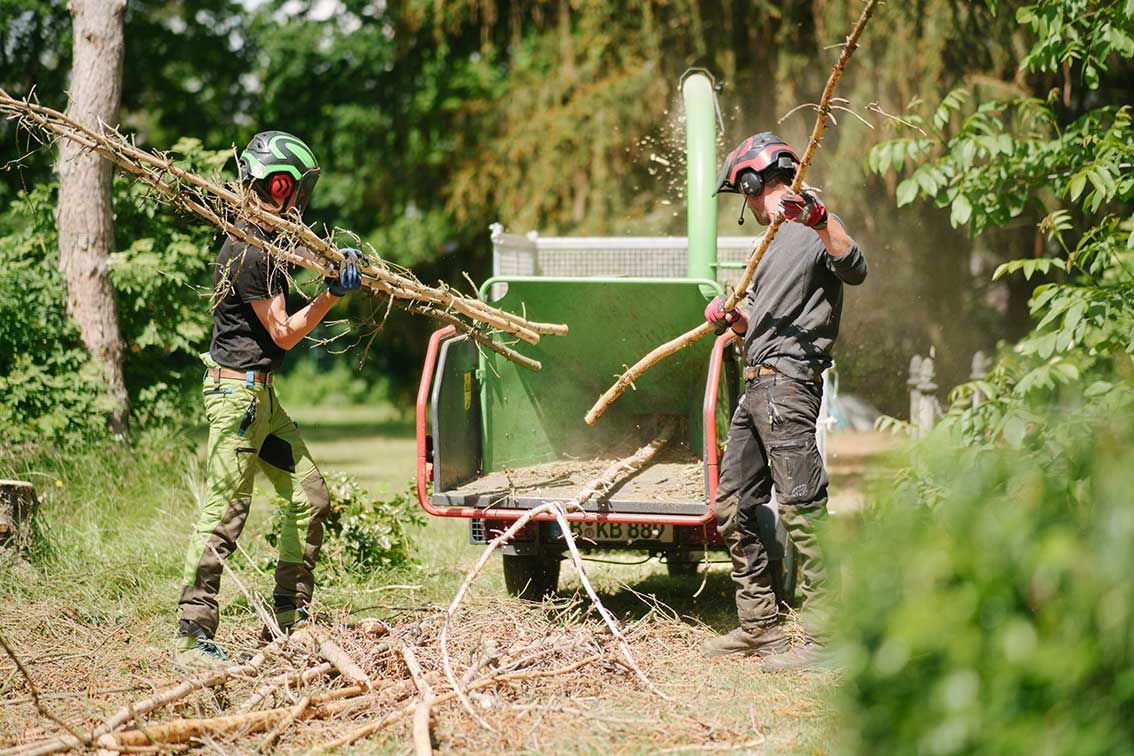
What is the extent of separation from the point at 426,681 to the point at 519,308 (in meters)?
2.22

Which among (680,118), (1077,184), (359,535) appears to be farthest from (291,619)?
(680,118)

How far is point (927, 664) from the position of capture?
65.8 inches

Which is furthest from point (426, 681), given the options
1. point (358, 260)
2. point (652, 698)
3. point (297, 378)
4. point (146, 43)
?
point (297, 378)

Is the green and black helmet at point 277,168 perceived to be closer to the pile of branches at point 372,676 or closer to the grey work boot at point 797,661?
the pile of branches at point 372,676

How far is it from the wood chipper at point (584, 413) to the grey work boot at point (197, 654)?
3.61ft

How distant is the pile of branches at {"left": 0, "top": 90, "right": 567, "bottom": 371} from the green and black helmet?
0.40 feet

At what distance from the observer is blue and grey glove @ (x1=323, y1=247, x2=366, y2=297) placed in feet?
15.8

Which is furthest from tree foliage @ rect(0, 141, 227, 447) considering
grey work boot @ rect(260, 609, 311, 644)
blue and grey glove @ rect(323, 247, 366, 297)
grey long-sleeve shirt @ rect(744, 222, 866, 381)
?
grey long-sleeve shirt @ rect(744, 222, 866, 381)

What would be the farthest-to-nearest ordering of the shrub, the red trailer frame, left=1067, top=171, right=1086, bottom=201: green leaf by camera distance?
1. the shrub
2. left=1067, top=171, right=1086, bottom=201: green leaf
3. the red trailer frame

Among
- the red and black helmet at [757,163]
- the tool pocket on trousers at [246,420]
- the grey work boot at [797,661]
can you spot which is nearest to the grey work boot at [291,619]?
the tool pocket on trousers at [246,420]

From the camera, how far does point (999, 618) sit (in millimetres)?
1624

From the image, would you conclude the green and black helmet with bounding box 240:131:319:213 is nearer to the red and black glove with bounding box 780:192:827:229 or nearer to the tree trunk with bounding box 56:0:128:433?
the red and black glove with bounding box 780:192:827:229

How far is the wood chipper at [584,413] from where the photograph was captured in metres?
5.45

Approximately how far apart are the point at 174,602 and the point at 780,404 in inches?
122
